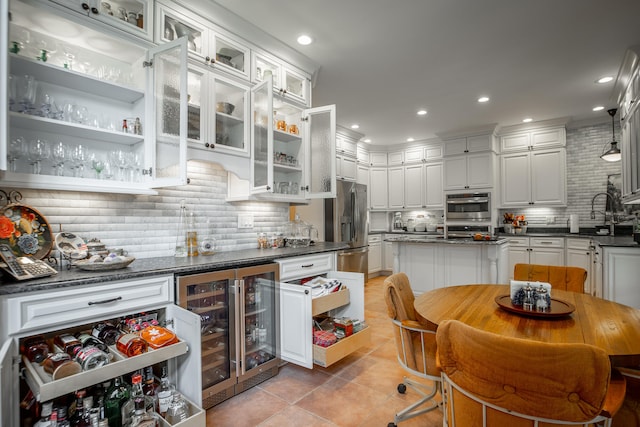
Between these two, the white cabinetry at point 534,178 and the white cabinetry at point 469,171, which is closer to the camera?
the white cabinetry at point 534,178

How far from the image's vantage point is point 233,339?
210 centimetres

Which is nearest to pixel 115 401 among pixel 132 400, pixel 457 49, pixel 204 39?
pixel 132 400

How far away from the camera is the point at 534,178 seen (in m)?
5.51

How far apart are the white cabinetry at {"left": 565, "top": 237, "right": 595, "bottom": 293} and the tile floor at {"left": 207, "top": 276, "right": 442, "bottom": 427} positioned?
375 cm

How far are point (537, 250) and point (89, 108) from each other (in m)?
6.13

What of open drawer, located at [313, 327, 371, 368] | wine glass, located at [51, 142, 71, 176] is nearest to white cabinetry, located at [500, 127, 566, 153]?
open drawer, located at [313, 327, 371, 368]

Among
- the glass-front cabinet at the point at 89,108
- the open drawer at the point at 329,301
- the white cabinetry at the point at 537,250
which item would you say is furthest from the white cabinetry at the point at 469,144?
the glass-front cabinet at the point at 89,108

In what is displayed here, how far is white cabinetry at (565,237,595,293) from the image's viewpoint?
4.59m

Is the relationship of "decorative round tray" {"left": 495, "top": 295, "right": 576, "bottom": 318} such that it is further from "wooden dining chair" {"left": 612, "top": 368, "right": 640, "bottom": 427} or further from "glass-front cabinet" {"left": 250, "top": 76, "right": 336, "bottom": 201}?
"glass-front cabinet" {"left": 250, "top": 76, "right": 336, "bottom": 201}

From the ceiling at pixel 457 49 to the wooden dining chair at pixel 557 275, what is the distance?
197 cm

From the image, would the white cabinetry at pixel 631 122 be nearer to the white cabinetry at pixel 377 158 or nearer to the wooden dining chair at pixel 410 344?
the wooden dining chair at pixel 410 344

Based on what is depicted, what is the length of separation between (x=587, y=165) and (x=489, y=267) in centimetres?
306

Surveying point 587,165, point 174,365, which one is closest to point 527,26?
point 174,365

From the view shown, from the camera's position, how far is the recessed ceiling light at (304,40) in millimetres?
2797
